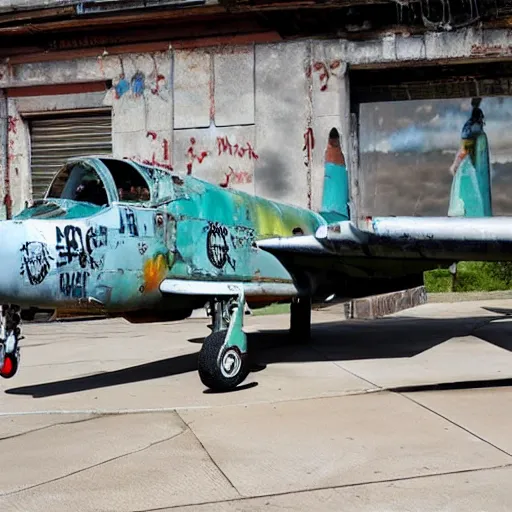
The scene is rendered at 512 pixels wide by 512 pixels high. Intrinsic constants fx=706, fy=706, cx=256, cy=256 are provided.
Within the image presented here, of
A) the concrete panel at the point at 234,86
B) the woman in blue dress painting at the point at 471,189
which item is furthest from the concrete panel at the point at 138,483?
the concrete panel at the point at 234,86

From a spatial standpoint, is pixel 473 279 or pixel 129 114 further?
pixel 473 279

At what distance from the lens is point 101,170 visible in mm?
6781

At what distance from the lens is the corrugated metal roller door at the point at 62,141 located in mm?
16188

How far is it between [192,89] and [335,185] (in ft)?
19.3

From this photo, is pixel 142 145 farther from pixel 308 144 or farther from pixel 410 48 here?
pixel 410 48

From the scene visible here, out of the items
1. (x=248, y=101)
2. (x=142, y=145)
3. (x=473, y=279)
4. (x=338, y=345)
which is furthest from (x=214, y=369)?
(x=473, y=279)

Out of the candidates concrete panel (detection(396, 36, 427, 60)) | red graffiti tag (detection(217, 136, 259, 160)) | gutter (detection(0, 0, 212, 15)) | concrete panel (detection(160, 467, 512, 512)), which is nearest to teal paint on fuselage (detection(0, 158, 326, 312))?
concrete panel (detection(160, 467, 512, 512))

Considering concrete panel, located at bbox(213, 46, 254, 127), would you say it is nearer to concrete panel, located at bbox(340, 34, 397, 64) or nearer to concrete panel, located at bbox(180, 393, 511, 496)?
concrete panel, located at bbox(340, 34, 397, 64)

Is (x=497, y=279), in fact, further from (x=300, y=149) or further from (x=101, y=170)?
(x=101, y=170)

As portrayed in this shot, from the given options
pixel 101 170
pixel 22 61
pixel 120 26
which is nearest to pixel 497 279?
pixel 120 26

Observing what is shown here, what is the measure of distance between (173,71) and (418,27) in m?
5.27

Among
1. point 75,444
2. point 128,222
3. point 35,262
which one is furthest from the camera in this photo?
point 128,222

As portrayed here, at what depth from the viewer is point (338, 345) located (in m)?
10.1

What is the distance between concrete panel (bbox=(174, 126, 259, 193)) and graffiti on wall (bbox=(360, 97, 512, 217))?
296 centimetres
